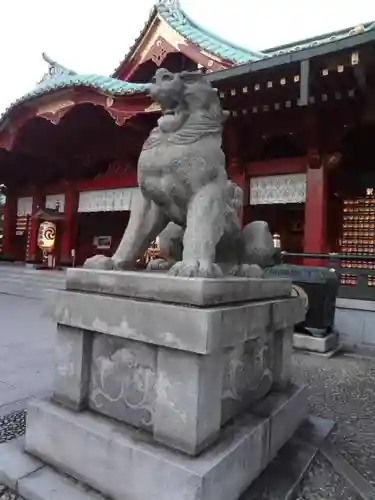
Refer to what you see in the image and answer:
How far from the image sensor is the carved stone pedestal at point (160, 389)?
141 centimetres

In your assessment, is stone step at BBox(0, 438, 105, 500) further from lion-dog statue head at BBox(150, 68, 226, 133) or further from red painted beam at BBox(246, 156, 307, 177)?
red painted beam at BBox(246, 156, 307, 177)

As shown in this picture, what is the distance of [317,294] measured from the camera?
474cm

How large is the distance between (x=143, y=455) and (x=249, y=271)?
112cm

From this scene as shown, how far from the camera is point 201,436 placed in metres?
1.44

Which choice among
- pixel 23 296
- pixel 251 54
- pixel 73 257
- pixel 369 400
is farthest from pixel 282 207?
pixel 369 400

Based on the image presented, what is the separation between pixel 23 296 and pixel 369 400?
830cm

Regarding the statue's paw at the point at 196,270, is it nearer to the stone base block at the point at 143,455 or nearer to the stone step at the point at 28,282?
the stone base block at the point at 143,455

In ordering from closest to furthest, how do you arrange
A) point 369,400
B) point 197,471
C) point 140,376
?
point 197,471, point 140,376, point 369,400

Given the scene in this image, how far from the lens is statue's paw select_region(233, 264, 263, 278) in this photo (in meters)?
2.12

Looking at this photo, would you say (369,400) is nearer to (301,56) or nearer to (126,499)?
(126,499)

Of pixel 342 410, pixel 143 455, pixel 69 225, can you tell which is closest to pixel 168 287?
pixel 143 455

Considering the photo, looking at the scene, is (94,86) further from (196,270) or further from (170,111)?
(196,270)

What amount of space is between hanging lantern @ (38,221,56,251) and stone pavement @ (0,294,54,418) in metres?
5.55

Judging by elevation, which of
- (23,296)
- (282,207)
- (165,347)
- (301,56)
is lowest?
(23,296)
